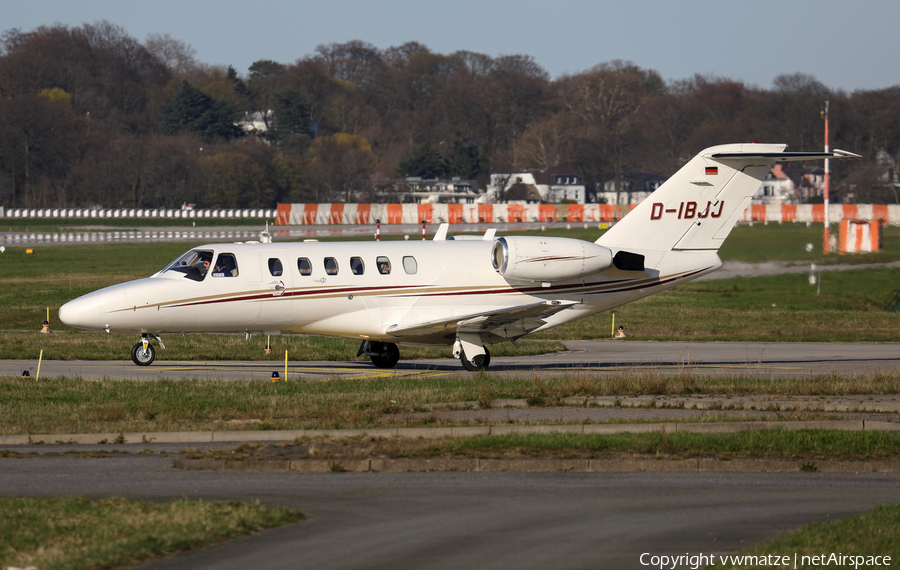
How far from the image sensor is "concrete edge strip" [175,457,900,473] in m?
12.7

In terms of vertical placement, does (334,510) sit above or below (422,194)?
below

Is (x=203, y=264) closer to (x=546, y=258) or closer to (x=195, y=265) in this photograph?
(x=195, y=265)

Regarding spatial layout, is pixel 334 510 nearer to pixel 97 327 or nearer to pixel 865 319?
pixel 97 327

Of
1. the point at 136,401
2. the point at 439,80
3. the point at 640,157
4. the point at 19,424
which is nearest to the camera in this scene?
the point at 19,424

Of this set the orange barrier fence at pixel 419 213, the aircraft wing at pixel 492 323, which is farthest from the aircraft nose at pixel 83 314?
the orange barrier fence at pixel 419 213

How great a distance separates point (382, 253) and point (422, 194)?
109 metres

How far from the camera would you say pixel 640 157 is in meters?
126

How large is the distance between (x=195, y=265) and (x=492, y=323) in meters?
6.78

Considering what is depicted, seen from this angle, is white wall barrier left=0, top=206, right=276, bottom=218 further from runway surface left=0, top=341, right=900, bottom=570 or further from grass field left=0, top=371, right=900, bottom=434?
runway surface left=0, top=341, right=900, bottom=570

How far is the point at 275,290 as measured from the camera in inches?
910

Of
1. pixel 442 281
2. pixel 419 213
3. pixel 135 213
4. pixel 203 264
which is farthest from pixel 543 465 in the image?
pixel 135 213

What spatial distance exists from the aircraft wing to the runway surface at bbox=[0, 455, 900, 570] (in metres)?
10.4

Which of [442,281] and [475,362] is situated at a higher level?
[442,281]

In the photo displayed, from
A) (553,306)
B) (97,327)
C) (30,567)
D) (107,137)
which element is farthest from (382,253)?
(107,137)
